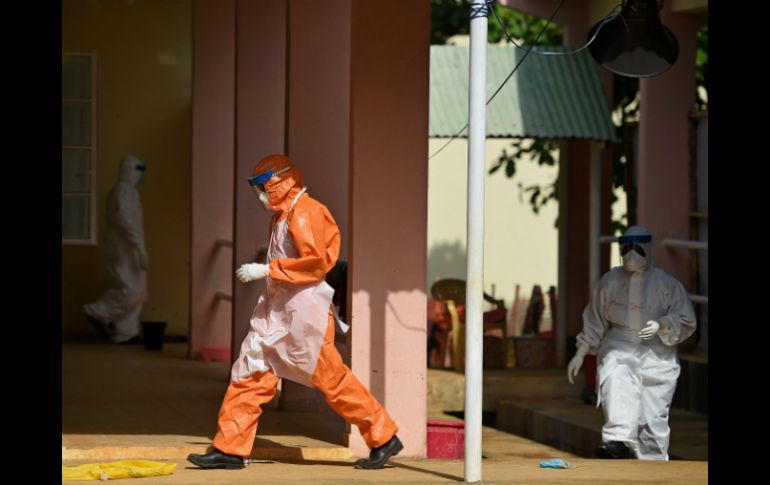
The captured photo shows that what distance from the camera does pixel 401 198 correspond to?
9.23 metres

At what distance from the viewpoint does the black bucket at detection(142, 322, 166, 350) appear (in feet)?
50.5

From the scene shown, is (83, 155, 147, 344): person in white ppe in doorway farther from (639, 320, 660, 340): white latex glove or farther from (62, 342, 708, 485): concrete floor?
(639, 320, 660, 340): white latex glove

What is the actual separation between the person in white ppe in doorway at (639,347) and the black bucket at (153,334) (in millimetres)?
5861

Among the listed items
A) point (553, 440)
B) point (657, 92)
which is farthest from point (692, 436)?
point (657, 92)

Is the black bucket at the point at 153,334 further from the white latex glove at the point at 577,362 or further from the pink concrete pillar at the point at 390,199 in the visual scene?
the pink concrete pillar at the point at 390,199

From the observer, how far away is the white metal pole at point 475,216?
798 cm

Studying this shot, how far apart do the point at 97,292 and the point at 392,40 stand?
27.5 feet

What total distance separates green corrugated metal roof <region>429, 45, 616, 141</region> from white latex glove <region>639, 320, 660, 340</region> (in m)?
3.87

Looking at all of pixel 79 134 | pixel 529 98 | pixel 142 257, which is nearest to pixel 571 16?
pixel 529 98

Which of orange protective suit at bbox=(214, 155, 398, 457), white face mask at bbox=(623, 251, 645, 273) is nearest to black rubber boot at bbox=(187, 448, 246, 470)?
orange protective suit at bbox=(214, 155, 398, 457)

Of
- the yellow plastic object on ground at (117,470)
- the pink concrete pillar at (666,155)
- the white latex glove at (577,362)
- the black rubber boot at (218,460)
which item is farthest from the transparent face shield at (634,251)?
the yellow plastic object on ground at (117,470)
